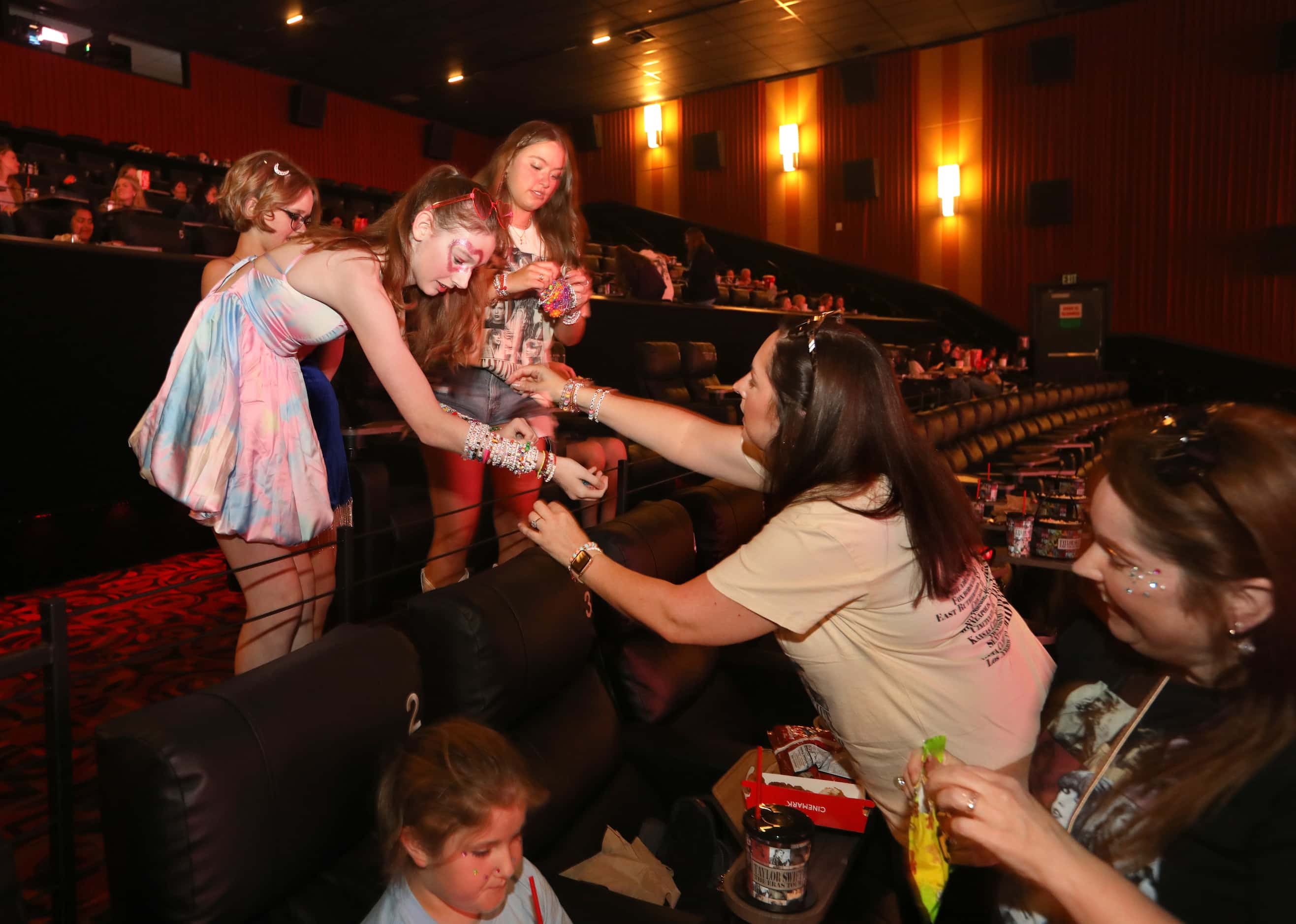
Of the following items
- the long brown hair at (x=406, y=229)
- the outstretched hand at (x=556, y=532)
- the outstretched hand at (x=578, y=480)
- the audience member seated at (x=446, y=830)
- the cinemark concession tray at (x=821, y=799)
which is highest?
the long brown hair at (x=406, y=229)

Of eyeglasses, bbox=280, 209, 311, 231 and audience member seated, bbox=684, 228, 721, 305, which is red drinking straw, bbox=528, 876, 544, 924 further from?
audience member seated, bbox=684, 228, 721, 305

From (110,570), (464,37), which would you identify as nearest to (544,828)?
(110,570)

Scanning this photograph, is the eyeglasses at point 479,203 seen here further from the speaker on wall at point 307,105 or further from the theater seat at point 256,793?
the speaker on wall at point 307,105

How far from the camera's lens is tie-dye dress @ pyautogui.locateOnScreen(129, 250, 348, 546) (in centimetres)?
168

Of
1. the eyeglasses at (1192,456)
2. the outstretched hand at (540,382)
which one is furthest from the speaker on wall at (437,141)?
the eyeglasses at (1192,456)

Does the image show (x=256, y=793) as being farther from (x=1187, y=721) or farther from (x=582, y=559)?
(x=1187, y=721)

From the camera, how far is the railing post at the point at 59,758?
118cm

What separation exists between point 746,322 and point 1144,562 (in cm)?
551

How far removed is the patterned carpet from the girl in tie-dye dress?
190 mm

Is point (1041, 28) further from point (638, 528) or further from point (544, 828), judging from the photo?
point (544, 828)

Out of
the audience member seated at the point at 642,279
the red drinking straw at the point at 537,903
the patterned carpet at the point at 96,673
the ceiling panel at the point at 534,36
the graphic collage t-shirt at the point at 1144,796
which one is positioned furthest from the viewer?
the ceiling panel at the point at 534,36

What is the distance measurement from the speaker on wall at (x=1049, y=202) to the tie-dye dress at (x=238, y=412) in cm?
1097

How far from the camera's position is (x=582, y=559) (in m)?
1.55

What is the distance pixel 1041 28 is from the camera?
1077cm
